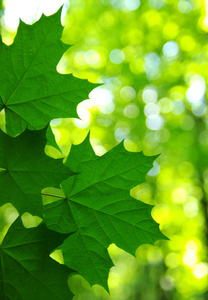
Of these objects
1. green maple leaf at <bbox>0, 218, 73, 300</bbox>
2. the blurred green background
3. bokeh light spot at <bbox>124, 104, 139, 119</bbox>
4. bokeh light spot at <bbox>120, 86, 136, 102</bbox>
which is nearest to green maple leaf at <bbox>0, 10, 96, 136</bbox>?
green maple leaf at <bbox>0, 218, 73, 300</bbox>

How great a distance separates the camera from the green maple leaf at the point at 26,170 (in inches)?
27.6

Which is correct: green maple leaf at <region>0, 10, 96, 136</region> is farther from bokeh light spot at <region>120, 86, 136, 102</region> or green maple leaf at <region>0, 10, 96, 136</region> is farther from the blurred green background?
bokeh light spot at <region>120, 86, 136, 102</region>

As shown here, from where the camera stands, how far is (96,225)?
2.82ft

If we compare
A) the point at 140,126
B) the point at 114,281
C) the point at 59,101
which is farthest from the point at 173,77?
the point at 114,281

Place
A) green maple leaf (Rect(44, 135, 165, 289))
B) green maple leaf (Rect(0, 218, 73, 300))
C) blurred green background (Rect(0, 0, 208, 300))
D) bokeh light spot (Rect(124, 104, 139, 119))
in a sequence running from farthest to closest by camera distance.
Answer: bokeh light spot (Rect(124, 104, 139, 119)) < blurred green background (Rect(0, 0, 208, 300)) < green maple leaf (Rect(44, 135, 165, 289)) < green maple leaf (Rect(0, 218, 73, 300))

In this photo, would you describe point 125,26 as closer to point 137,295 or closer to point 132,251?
point 132,251

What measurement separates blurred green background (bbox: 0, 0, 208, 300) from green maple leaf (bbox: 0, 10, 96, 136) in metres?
7.03

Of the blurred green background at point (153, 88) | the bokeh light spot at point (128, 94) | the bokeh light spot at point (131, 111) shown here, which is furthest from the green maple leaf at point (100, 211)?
the bokeh light spot at point (128, 94)

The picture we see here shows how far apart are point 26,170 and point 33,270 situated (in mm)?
249

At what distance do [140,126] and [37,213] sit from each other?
8.81m

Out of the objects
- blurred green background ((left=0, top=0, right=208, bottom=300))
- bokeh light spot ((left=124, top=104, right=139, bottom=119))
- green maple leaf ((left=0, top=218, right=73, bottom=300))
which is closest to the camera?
green maple leaf ((left=0, top=218, right=73, bottom=300))

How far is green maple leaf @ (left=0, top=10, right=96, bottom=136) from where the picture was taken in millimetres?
835

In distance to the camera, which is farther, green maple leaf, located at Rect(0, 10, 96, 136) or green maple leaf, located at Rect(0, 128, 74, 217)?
green maple leaf, located at Rect(0, 10, 96, 136)

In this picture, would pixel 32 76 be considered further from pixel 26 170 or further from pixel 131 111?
pixel 131 111
